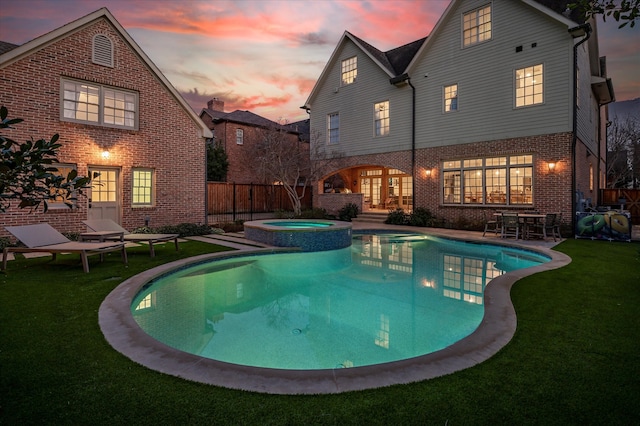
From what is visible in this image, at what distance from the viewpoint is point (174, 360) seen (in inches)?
129

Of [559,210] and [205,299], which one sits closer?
[205,299]

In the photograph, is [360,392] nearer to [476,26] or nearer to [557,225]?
[557,225]

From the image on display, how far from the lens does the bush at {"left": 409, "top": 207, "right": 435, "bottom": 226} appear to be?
54.5 ft

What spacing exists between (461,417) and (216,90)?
31072 mm

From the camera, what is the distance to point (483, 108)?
15.1 metres

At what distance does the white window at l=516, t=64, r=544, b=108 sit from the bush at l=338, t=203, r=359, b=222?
924 cm

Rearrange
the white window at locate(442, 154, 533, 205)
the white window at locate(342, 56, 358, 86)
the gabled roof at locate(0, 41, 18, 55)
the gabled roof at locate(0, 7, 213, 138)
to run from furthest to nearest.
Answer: the white window at locate(342, 56, 358, 86) < the white window at locate(442, 154, 533, 205) < the gabled roof at locate(0, 41, 18, 55) < the gabled roof at locate(0, 7, 213, 138)

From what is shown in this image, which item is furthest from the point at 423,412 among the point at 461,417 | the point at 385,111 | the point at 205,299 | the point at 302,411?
the point at 385,111

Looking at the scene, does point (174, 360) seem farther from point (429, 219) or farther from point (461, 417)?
point (429, 219)

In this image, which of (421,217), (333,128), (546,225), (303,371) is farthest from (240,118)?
(303,371)

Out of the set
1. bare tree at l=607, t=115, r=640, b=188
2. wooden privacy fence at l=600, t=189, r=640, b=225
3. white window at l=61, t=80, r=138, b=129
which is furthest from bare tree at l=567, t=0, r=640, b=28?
bare tree at l=607, t=115, r=640, b=188

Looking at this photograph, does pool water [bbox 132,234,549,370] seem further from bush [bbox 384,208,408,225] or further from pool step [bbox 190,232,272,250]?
bush [bbox 384,208,408,225]

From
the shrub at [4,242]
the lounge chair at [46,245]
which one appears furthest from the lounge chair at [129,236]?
the shrub at [4,242]

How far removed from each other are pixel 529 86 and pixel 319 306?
13354mm
